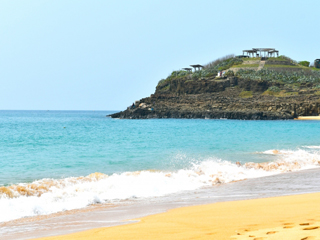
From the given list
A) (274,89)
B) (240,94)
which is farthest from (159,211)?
(240,94)

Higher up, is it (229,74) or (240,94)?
(229,74)

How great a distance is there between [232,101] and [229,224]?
70045 mm

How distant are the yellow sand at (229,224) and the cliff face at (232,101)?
187ft

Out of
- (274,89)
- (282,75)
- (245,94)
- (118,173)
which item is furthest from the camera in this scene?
(282,75)

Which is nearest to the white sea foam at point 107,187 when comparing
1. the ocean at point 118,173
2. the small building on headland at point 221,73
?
the ocean at point 118,173

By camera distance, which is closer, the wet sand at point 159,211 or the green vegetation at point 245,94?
the wet sand at point 159,211

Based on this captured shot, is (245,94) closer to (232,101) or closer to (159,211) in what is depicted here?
(232,101)

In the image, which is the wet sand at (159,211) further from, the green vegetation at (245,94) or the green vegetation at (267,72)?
the green vegetation at (245,94)

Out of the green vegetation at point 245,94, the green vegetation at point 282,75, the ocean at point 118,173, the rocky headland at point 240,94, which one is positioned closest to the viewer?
the ocean at point 118,173

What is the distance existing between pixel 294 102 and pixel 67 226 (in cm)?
6520

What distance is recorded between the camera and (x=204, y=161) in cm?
1386

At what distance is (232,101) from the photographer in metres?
72.8

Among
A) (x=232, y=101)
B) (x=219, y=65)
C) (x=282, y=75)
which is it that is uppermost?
(x=219, y=65)

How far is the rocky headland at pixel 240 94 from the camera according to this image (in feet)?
207
